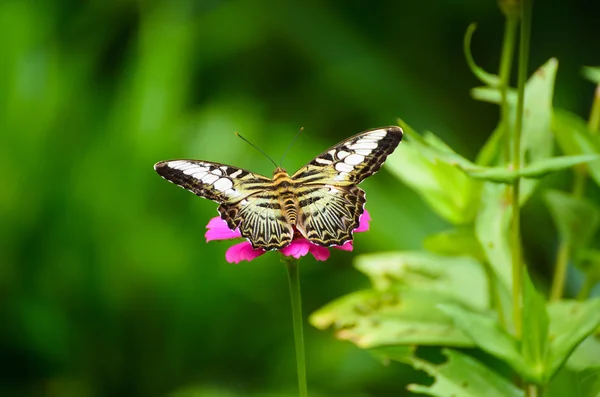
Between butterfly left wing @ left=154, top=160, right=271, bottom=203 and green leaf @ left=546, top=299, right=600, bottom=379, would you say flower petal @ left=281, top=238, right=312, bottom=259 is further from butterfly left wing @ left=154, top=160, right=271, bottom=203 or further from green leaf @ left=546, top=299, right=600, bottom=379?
green leaf @ left=546, top=299, right=600, bottom=379

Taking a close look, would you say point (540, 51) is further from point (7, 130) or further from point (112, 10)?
point (7, 130)

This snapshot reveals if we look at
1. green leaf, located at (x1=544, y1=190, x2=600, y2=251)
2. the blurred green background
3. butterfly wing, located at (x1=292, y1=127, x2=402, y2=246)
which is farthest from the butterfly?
the blurred green background

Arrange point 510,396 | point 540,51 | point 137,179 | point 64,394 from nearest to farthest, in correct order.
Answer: point 510,396
point 64,394
point 137,179
point 540,51

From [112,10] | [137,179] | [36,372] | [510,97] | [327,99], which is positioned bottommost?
[36,372]

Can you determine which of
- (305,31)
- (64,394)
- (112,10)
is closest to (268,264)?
(64,394)

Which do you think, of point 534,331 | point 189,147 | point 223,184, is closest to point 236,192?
point 223,184

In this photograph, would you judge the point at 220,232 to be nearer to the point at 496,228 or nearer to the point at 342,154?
the point at 342,154

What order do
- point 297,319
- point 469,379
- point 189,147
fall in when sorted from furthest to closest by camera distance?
point 189,147, point 469,379, point 297,319
